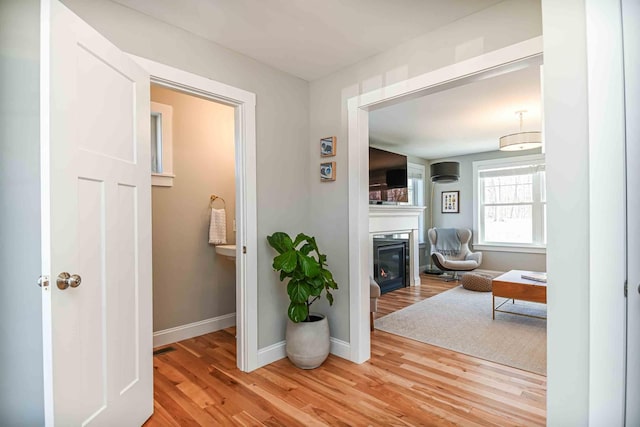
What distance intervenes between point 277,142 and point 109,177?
4.50 ft

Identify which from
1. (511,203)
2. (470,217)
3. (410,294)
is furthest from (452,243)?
(410,294)

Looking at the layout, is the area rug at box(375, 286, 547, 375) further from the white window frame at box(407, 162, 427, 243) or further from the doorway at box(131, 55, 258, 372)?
the white window frame at box(407, 162, 427, 243)

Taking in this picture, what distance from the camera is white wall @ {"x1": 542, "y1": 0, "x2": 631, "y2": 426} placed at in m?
1.16

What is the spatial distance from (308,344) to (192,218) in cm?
167

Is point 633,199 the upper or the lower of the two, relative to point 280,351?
upper

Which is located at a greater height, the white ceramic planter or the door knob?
the door knob

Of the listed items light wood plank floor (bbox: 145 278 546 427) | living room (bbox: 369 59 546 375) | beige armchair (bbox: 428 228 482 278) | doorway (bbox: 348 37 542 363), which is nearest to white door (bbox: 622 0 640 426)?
light wood plank floor (bbox: 145 278 546 427)

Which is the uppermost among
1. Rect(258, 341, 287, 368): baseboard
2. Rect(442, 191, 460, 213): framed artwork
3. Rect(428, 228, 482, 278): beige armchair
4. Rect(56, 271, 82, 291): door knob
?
Rect(442, 191, 460, 213): framed artwork

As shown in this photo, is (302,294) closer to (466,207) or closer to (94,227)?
(94,227)

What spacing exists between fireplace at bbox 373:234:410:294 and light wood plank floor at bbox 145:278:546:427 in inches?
87.6

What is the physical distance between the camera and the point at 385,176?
534 centimetres

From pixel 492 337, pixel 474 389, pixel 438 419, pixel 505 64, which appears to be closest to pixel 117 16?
pixel 505 64

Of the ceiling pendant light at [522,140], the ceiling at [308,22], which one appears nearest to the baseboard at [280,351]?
the ceiling at [308,22]

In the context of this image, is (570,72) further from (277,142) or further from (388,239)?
(388,239)
